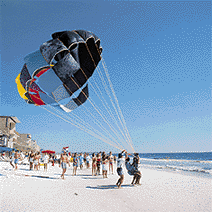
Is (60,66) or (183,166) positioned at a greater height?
(60,66)

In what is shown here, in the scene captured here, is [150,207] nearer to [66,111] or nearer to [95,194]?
[95,194]

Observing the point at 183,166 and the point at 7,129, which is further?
the point at 7,129

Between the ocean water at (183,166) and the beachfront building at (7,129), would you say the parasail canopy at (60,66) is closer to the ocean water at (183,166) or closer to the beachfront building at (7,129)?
the ocean water at (183,166)

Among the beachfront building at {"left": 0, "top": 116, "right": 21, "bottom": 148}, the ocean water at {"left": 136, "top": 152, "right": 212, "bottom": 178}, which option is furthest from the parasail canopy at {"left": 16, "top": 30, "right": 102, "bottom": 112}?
the beachfront building at {"left": 0, "top": 116, "right": 21, "bottom": 148}

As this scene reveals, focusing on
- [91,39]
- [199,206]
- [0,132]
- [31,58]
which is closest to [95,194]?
[199,206]

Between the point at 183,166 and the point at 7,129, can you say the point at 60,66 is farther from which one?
the point at 7,129

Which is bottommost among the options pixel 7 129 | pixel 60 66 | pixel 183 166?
pixel 183 166

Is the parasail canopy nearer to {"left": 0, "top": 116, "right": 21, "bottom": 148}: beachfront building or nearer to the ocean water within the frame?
the ocean water

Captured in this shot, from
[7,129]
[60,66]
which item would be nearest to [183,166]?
[60,66]

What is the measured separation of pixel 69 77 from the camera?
8016 millimetres

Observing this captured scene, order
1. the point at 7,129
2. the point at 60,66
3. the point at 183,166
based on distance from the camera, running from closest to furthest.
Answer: the point at 60,66, the point at 183,166, the point at 7,129

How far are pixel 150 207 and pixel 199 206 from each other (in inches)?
55.9

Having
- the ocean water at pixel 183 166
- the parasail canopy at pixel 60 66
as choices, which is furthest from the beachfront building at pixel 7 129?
the parasail canopy at pixel 60 66

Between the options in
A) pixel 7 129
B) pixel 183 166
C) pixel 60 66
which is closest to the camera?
pixel 60 66
